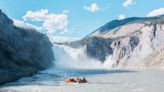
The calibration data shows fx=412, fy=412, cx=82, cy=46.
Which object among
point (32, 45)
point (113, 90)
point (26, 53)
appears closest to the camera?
point (113, 90)

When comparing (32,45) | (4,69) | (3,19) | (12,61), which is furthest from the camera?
(32,45)

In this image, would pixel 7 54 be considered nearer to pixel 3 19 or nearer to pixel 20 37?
pixel 3 19

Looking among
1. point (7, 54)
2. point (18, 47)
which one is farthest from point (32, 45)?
point (7, 54)

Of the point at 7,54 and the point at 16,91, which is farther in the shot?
the point at 7,54

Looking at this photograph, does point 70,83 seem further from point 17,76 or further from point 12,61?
point 12,61

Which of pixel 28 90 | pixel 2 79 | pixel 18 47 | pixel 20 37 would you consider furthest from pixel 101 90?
pixel 20 37

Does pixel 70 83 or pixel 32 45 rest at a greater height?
pixel 32 45

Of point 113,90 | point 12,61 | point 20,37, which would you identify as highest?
point 20,37

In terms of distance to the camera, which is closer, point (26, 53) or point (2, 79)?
point (2, 79)

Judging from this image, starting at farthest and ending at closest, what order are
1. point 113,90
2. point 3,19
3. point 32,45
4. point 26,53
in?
point 32,45
point 26,53
point 3,19
point 113,90
